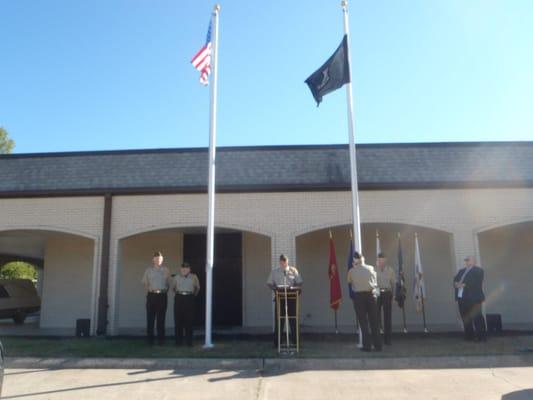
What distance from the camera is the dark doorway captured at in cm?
Result: 1368

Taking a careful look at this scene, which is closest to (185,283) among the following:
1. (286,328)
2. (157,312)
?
(157,312)

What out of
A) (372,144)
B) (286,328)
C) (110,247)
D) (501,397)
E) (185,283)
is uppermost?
(372,144)

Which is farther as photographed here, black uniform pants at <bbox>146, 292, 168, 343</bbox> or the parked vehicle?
the parked vehicle

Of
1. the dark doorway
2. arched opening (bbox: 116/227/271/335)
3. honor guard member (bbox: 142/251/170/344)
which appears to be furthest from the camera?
the dark doorway

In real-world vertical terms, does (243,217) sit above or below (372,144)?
below

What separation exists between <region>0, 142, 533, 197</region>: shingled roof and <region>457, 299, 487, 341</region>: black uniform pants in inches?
A: 118

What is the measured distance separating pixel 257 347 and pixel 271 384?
2584mm

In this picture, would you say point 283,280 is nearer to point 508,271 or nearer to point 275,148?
point 275,148

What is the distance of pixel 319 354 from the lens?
330 inches

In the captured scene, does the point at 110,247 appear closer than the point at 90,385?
No

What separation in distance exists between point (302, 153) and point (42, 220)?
22.1 feet

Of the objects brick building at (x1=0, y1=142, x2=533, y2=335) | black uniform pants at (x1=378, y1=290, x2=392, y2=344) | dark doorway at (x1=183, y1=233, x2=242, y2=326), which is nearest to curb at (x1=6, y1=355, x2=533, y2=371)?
black uniform pants at (x1=378, y1=290, x2=392, y2=344)

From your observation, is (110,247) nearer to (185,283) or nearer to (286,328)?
(185,283)

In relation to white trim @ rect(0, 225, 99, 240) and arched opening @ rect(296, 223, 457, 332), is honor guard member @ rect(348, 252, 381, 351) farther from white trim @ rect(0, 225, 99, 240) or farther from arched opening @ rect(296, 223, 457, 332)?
white trim @ rect(0, 225, 99, 240)
